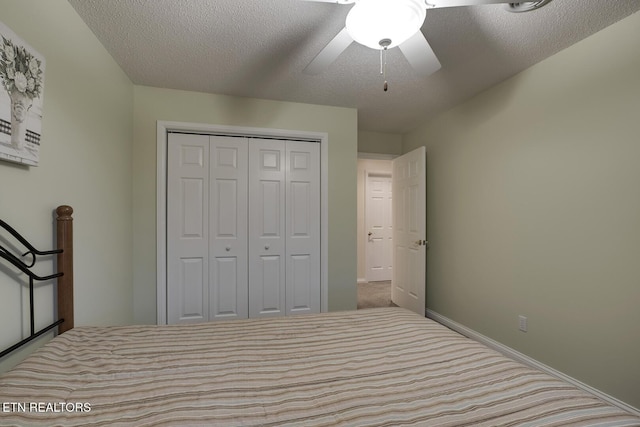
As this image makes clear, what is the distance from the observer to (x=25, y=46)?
3.73 ft

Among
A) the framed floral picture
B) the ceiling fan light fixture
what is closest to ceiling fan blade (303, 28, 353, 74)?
the ceiling fan light fixture

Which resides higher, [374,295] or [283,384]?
[283,384]

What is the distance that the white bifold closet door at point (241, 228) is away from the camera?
2645 millimetres

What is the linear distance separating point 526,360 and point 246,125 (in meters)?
3.11

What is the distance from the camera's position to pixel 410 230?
11.1 ft

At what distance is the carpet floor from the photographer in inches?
155

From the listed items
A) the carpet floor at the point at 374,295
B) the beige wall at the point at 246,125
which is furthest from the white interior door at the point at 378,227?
the beige wall at the point at 246,125

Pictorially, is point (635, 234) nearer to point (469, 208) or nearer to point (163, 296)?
point (469, 208)

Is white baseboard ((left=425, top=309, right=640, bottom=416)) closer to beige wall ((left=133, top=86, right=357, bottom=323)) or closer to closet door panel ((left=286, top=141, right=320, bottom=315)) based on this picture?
beige wall ((left=133, top=86, right=357, bottom=323))

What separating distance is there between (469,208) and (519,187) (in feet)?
1.78

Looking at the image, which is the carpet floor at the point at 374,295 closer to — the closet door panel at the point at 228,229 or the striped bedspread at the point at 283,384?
the closet door panel at the point at 228,229

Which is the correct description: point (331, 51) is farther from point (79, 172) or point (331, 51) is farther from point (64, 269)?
point (64, 269)

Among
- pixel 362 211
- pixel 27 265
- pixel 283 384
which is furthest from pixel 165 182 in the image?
pixel 362 211

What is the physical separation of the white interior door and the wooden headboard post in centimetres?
438
